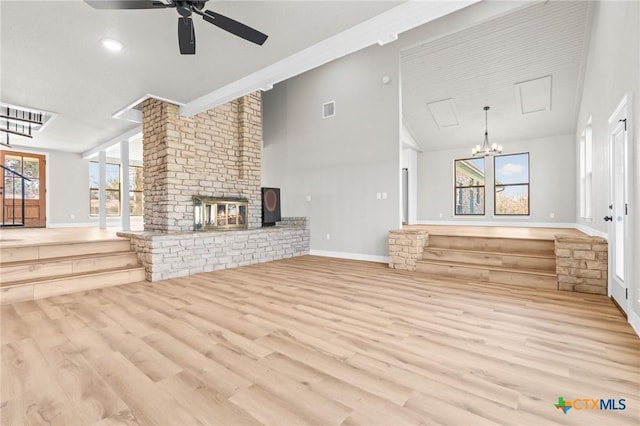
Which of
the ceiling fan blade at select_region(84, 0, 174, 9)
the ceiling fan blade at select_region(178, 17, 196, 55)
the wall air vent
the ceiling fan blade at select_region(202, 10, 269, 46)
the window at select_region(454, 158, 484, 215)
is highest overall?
the wall air vent

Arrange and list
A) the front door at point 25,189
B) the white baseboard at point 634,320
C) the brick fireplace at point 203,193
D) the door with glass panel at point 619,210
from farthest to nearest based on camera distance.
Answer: the front door at point 25,189
the brick fireplace at point 203,193
the door with glass panel at point 619,210
the white baseboard at point 634,320

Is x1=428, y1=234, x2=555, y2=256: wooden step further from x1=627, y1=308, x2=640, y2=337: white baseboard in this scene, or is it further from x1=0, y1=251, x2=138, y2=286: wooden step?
x1=0, y1=251, x2=138, y2=286: wooden step

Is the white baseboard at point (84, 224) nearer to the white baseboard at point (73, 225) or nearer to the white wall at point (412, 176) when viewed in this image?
the white baseboard at point (73, 225)

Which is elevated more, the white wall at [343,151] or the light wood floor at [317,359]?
the white wall at [343,151]

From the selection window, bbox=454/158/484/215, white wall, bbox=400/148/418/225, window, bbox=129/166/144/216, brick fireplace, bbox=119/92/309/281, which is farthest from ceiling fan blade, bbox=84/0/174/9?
window, bbox=129/166/144/216

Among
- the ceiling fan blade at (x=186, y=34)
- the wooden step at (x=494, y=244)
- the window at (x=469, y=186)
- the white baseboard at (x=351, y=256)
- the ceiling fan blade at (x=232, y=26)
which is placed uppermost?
the ceiling fan blade at (x=232, y=26)

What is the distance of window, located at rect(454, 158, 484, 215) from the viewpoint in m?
9.16

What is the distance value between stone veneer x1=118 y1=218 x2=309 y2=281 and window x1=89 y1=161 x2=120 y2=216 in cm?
607

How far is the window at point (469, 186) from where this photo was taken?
9164 mm

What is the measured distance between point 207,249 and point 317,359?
11.9ft


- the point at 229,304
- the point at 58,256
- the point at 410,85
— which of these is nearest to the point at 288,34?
the point at 229,304

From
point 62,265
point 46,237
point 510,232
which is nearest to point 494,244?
point 510,232

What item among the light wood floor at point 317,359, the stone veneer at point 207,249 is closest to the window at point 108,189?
the stone veneer at point 207,249

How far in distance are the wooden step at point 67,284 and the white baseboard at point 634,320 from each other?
5.58m
